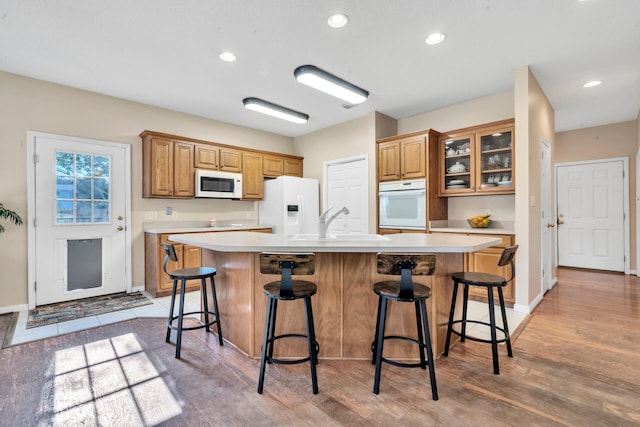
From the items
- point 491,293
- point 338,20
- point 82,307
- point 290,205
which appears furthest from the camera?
point 290,205

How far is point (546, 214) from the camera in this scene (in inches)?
157

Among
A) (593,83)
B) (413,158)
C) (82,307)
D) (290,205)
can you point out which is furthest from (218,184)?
(593,83)

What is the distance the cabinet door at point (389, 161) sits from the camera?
4.43 m

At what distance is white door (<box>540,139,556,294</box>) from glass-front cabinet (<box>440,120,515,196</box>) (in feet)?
1.55

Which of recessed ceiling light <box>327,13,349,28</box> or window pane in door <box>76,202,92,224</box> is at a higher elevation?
recessed ceiling light <box>327,13,349,28</box>

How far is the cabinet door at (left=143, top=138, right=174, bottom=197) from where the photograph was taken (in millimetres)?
4105

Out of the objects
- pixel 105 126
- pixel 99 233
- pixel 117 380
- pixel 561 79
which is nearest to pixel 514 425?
pixel 117 380

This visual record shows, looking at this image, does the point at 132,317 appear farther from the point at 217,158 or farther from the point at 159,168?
the point at 217,158

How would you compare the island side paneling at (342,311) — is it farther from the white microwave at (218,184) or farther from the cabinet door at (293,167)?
the cabinet door at (293,167)

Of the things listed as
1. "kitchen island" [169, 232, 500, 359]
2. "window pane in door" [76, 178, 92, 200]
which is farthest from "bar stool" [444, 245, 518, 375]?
"window pane in door" [76, 178, 92, 200]

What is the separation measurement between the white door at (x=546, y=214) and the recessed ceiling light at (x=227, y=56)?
3.72 m

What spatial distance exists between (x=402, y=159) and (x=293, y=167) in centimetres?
222

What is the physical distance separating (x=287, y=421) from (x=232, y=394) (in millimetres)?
430

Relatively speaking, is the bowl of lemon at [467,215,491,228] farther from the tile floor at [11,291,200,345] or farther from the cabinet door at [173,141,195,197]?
the cabinet door at [173,141,195,197]
